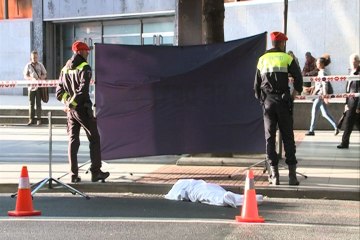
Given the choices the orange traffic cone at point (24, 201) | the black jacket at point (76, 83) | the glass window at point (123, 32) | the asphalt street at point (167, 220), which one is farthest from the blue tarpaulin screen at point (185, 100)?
the glass window at point (123, 32)

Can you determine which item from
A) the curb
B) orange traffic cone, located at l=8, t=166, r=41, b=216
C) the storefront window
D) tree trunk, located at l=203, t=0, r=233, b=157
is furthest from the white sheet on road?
the storefront window

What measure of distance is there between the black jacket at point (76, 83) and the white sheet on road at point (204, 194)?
1800mm

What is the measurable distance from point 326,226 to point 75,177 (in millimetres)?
3815

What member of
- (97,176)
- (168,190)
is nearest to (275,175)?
(168,190)

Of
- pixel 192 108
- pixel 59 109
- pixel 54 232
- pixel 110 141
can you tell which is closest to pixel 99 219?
pixel 54 232

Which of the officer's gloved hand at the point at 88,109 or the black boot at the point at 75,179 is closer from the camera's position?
the officer's gloved hand at the point at 88,109

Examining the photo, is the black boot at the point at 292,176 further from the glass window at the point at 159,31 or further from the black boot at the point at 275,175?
the glass window at the point at 159,31

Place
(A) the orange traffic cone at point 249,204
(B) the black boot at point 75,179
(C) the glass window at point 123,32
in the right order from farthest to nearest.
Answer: (C) the glass window at point 123,32 < (B) the black boot at point 75,179 < (A) the orange traffic cone at point 249,204

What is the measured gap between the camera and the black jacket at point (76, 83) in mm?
7980

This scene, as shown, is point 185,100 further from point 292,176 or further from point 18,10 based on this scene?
point 18,10

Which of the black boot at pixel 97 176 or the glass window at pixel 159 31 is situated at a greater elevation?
the glass window at pixel 159 31

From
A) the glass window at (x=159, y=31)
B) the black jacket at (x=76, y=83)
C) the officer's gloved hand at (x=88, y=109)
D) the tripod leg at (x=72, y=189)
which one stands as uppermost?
the glass window at (x=159, y=31)

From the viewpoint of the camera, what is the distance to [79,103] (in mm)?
8047

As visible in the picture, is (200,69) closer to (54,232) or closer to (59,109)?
(54,232)
